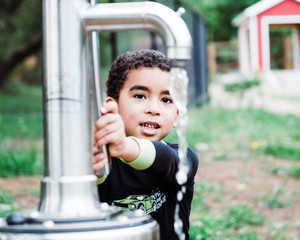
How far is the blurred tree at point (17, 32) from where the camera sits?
1178cm

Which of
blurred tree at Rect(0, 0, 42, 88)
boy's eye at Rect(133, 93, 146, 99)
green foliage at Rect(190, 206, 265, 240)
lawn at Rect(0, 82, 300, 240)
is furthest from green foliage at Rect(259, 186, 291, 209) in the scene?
blurred tree at Rect(0, 0, 42, 88)

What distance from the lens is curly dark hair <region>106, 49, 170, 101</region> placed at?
1.48 m

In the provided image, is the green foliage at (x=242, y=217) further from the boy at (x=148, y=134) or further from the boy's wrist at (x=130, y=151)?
the boy's wrist at (x=130, y=151)

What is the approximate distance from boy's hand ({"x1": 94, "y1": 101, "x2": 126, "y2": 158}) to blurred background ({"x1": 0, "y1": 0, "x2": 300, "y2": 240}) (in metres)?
0.12

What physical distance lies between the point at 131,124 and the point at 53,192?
639mm

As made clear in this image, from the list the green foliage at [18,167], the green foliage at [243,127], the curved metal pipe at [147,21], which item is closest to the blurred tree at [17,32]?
the green foliage at [243,127]

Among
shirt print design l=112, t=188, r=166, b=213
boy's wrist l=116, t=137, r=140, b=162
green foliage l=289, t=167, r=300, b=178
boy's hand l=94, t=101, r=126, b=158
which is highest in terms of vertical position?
boy's hand l=94, t=101, r=126, b=158

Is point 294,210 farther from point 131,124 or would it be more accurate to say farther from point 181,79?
point 181,79

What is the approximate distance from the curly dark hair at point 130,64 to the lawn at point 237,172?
3.45 feet

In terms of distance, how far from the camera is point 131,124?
56.3 inches

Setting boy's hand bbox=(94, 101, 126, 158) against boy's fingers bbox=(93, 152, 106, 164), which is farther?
boy's fingers bbox=(93, 152, 106, 164)

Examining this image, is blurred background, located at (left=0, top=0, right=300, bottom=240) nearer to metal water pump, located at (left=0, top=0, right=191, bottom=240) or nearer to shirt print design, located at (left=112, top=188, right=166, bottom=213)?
metal water pump, located at (left=0, top=0, right=191, bottom=240)

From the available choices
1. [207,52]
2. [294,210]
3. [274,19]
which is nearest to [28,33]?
[207,52]

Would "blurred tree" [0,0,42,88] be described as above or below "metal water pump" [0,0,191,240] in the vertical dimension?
above
